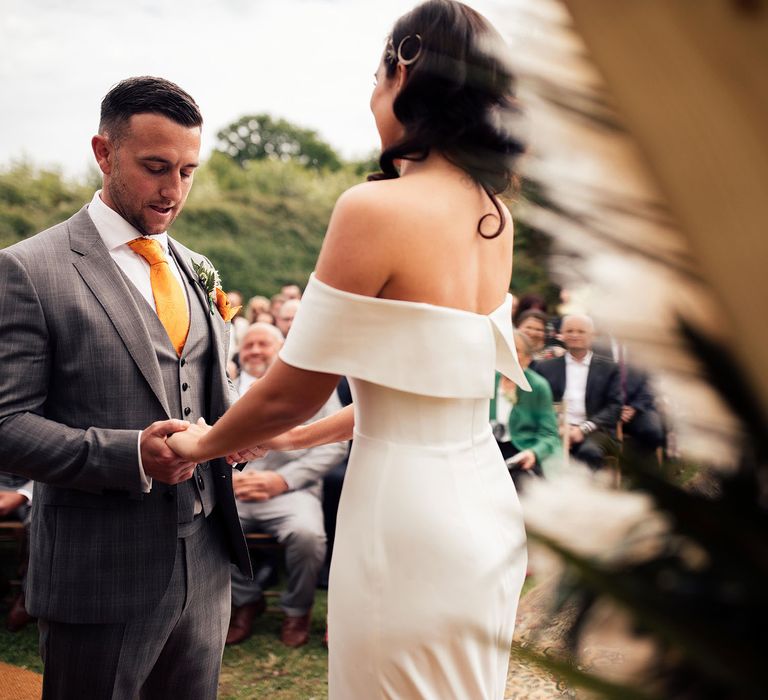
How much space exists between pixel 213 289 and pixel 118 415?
0.56 m

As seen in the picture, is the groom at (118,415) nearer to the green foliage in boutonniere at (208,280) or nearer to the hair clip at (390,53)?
the green foliage in boutonniere at (208,280)

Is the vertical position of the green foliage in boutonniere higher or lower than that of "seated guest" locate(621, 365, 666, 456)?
lower

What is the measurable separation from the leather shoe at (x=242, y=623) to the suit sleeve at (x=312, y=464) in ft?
2.73

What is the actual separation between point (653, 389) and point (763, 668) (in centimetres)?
14

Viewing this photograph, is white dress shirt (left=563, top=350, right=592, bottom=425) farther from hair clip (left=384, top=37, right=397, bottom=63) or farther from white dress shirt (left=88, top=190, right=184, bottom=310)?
hair clip (left=384, top=37, right=397, bottom=63)

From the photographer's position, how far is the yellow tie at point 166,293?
2.21 metres

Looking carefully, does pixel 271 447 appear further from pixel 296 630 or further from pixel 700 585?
pixel 296 630

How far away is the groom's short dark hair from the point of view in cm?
211

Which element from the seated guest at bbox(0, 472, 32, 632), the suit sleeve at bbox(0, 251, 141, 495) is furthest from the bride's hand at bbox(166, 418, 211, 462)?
the seated guest at bbox(0, 472, 32, 632)

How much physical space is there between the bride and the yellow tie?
21.0 inches

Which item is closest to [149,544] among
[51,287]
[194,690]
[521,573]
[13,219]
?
[194,690]

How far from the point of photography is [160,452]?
77.2 inches

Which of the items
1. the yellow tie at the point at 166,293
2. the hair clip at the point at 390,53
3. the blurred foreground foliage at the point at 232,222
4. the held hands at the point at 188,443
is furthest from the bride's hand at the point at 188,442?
the blurred foreground foliage at the point at 232,222

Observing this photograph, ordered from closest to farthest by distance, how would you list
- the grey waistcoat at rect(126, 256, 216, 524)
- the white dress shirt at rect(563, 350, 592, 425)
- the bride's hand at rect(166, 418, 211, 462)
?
1. the bride's hand at rect(166, 418, 211, 462)
2. the grey waistcoat at rect(126, 256, 216, 524)
3. the white dress shirt at rect(563, 350, 592, 425)
